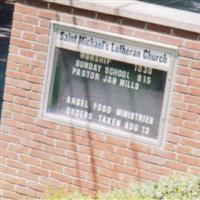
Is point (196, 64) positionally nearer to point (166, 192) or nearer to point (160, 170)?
point (160, 170)

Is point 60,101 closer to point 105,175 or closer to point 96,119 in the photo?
point 96,119

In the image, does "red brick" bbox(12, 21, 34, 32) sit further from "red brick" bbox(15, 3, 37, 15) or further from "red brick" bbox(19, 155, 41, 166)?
"red brick" bbox(19, 155, 41, 166)

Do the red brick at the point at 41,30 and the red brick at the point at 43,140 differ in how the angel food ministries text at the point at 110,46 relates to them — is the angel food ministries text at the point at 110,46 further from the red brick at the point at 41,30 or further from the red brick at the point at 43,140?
the red brick at the point at 43,140

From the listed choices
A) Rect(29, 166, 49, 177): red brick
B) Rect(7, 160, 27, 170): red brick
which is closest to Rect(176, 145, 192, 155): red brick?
Rect(29, 166, 49, 177): red brick

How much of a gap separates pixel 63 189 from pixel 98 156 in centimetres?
49

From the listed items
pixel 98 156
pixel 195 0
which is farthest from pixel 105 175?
pixel 195 0

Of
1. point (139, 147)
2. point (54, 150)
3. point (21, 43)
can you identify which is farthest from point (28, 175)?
point (21, 43)

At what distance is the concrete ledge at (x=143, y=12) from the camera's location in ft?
16.8

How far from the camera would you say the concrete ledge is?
16.8ft

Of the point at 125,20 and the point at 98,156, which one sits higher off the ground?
the point at 125,20

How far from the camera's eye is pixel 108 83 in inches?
218

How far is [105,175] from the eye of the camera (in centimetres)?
563

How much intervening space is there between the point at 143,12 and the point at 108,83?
756mm

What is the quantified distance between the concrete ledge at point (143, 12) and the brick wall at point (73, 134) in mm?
58
